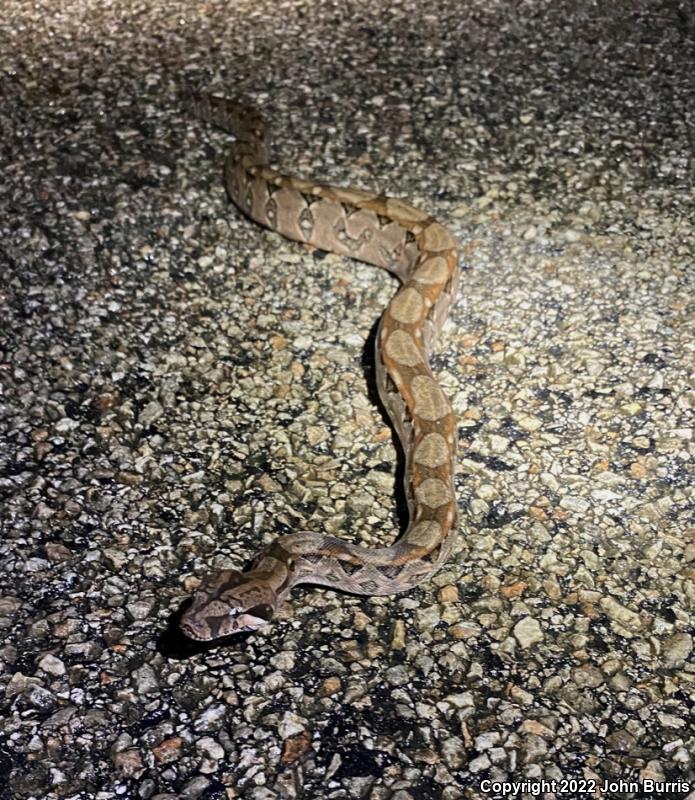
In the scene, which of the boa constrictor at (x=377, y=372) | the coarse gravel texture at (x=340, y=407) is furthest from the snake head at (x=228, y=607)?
the coarse gravel texture at (x=340, y=407)

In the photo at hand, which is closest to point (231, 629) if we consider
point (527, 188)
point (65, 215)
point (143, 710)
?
point (143, 710)

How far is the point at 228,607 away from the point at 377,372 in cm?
253

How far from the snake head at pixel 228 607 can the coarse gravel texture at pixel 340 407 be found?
0.23 meters

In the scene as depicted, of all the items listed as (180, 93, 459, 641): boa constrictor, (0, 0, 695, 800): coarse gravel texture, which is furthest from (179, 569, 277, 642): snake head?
(0, 0, 695, 800): coarse gravel texture

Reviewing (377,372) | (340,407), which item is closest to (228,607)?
(340,407)

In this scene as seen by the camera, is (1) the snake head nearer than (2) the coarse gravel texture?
No

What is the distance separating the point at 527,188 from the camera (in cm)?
956

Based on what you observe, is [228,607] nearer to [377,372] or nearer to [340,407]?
[340,407]

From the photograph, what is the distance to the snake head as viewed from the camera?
221 inches

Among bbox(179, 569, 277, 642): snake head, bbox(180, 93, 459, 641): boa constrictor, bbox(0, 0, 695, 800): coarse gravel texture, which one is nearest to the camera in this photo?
bbox(0, 0, 695, 800): coarse gravel texture

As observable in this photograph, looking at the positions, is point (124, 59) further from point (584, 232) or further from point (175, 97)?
point (584, 232)

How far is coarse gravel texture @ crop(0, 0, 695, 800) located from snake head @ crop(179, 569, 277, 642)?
225mm

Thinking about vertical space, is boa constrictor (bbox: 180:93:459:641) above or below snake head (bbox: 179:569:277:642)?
above

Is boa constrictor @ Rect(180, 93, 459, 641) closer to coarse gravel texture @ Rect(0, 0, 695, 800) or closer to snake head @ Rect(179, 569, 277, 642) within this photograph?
snake head @ Rect(179, 569, 277, 642)
